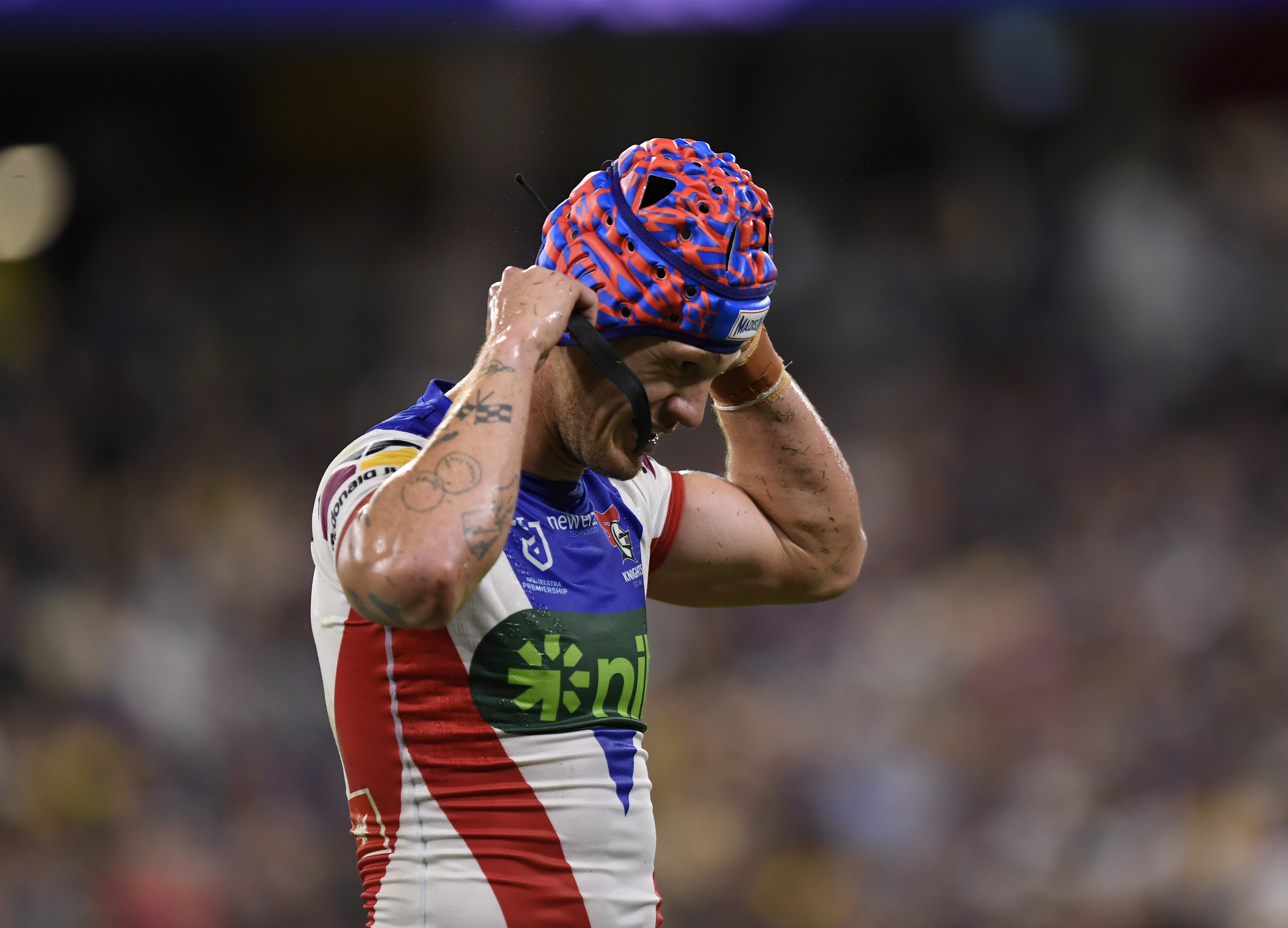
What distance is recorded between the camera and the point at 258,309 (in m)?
11.0

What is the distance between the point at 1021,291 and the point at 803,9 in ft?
8.79

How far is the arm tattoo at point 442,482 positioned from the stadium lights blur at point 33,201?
10.0m

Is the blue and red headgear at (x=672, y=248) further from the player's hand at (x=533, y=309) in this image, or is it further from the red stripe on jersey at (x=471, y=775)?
the red stripe on jersey at (x=471, y=775)

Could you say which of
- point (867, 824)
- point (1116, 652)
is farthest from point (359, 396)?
point (1116, 652)

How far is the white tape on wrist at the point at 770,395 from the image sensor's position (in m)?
3.43

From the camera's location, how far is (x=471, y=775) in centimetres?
265

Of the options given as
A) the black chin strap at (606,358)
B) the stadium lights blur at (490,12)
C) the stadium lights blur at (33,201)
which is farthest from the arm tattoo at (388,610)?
the stadium lights blur at (33,201)

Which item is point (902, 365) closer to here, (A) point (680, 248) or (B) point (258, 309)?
(B) point (258, 309)

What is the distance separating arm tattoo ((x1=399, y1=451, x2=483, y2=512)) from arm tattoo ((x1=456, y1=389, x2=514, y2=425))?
3.0 inches

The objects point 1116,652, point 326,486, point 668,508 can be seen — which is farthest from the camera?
point 1116,652

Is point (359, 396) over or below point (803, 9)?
below

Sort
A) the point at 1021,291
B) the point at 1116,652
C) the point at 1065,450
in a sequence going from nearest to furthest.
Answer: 1. the point at 1116,652
2. the point at 1065,450
3. the point at 1021,291

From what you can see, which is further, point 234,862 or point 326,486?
point 234,862

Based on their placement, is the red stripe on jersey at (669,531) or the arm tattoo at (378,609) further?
the red stripe on jersey at (669,531)
